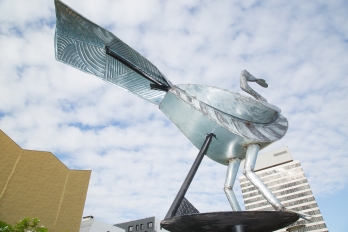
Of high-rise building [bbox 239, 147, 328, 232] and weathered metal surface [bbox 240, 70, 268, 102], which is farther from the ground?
high-rise building [bbox 239, 147, 328, 232]

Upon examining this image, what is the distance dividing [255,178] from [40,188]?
21.3 meters

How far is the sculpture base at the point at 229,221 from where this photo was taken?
17.3ft

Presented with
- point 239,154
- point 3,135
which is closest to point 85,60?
point 239,154

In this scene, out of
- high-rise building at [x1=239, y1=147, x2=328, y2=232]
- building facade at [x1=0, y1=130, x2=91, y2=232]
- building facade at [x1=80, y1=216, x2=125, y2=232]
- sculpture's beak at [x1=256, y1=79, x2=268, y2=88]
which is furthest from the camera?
high-rise building at [x1=239, y1=147, x2=328, y2=232]

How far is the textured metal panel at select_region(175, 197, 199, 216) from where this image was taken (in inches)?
235

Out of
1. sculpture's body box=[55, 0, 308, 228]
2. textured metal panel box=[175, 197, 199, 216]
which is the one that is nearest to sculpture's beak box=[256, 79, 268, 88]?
sculpture's body box=[55, 0, 308, 228]

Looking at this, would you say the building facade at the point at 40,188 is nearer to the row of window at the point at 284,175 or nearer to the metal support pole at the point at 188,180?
the metal support pole at the point at 188,180

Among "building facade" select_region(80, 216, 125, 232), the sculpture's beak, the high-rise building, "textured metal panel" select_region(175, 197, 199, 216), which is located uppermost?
the high-rise building

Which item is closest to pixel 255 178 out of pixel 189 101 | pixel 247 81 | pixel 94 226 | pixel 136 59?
pixel 189 101

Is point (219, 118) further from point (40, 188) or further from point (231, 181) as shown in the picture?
point (40, 188)

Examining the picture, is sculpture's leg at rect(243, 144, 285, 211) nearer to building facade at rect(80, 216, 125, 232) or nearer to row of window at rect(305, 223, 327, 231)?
building facade at rect(80, 216, 125, 232)

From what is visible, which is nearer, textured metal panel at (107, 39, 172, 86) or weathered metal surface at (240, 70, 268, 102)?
textured metal panel at (107, 39, 172, 86)

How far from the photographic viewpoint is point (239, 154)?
7312mm

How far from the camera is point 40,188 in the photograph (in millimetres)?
22609
